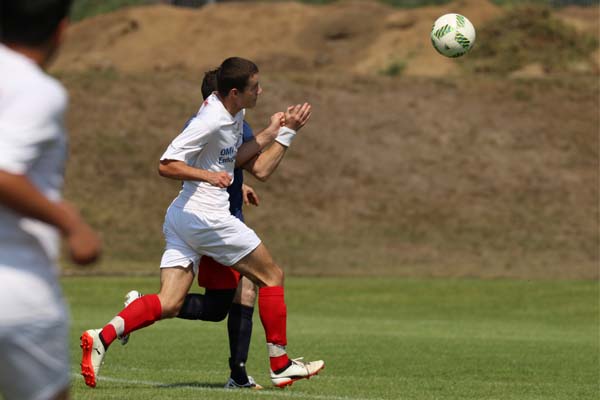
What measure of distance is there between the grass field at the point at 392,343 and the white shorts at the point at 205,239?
36.8 inches

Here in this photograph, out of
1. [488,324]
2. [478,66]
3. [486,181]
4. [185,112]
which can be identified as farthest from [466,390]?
[478,66]

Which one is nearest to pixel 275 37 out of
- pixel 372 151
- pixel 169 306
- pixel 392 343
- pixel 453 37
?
pixel 372 151

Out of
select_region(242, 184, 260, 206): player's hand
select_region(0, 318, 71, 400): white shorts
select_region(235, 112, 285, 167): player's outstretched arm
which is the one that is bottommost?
select_region(242, 184, 260, 206): player's hand

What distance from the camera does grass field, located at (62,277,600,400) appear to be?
9.66m

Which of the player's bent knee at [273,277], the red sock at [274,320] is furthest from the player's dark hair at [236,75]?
the red sock at [274,320]

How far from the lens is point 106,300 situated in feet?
74.4

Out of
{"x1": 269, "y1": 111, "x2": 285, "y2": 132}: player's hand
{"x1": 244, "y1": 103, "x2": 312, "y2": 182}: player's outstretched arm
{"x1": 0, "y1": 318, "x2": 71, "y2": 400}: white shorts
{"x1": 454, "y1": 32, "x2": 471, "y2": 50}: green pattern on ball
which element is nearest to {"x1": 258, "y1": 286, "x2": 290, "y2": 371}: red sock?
{"x1": 244, "y1": 103, "x2": 312, "y2": 182}: player's outstretched arm

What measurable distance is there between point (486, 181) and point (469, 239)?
3430 mm

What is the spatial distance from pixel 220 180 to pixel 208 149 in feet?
1.97

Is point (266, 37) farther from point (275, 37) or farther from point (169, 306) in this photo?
point (169, 306)

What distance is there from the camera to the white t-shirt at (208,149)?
8945 mm

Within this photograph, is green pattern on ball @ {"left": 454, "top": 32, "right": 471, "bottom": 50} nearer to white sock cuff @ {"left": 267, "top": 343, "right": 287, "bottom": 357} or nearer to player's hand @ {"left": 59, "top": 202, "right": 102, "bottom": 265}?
white sock cuff @ {"left": 267, "top": 343, "right": 287, "bottom": 357}

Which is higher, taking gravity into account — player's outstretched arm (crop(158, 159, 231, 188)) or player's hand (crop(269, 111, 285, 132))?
player's hand (crop(269, 111, 285, 132))

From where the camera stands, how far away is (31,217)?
3998 mm
